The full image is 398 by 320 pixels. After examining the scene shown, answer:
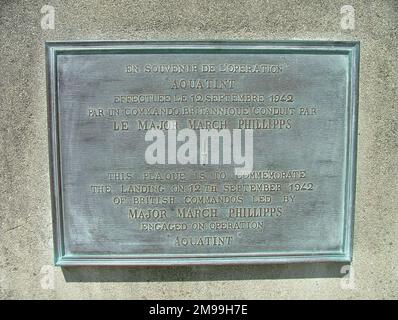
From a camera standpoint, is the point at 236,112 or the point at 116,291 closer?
the point at 236,112

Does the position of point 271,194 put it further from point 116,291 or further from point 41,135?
point 41,135

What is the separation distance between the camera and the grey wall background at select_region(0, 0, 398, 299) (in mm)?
2871

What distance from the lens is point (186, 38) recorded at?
113 inches

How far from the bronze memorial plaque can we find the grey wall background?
0.15m

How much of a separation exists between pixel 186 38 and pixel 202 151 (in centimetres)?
82

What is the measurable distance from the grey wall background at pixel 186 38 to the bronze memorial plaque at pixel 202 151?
148mm

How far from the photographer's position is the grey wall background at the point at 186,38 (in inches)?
113

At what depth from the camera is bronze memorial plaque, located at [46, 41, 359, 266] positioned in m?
2.82

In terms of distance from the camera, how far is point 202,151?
2.86m

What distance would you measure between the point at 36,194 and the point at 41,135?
44cm

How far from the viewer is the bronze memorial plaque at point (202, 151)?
2816 mm

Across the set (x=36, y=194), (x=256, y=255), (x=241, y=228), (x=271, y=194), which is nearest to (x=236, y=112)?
(x=271, y=194)

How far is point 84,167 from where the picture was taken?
287 cm

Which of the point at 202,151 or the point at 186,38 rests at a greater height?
the point at 186,38
